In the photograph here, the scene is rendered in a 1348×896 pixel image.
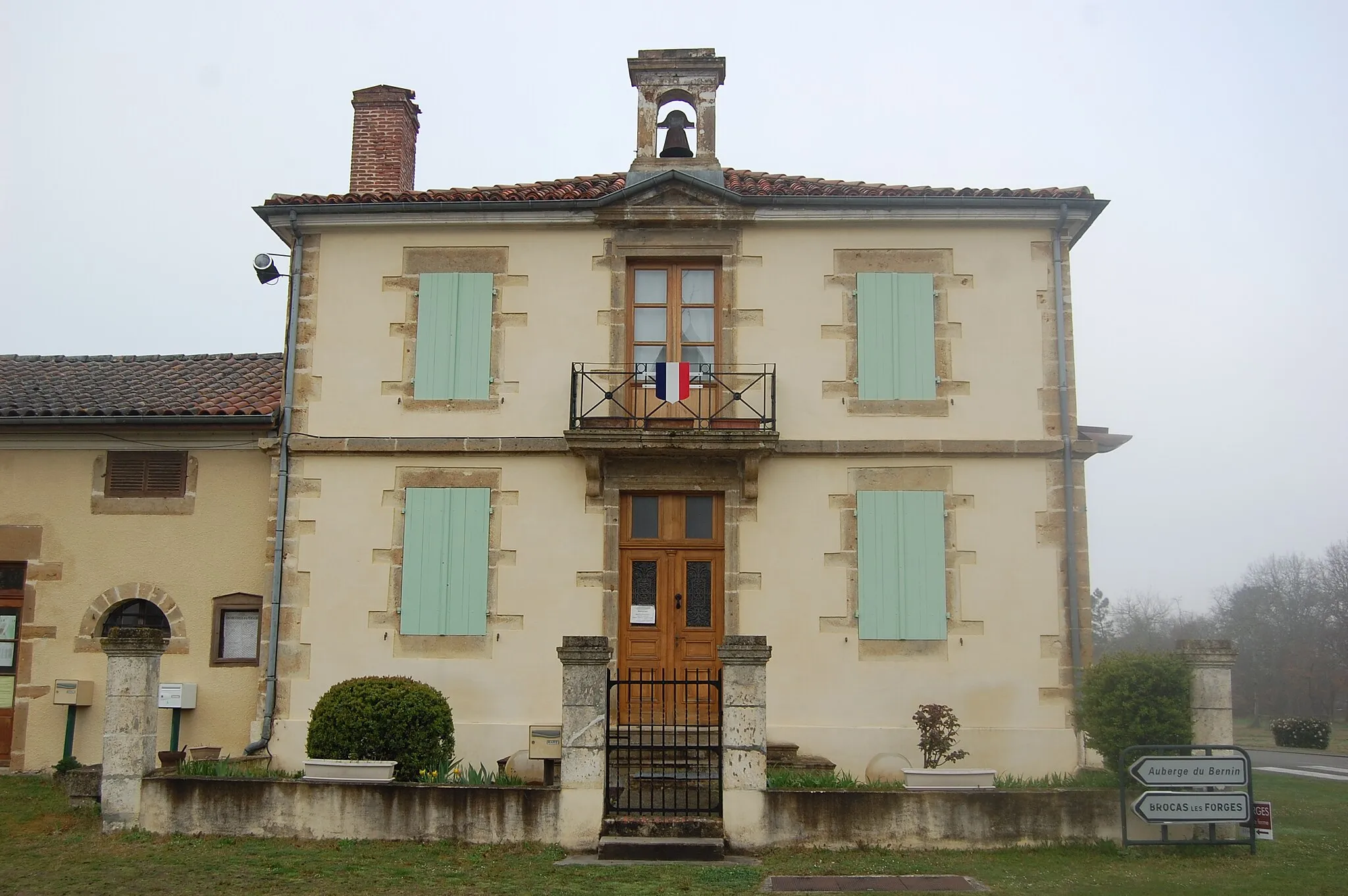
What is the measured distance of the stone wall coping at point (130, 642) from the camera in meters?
9.70

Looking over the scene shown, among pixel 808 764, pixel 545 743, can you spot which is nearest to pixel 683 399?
pixel 545 743

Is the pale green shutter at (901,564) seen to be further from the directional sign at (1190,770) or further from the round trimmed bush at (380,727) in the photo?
the round trimmed bush at (380,727)

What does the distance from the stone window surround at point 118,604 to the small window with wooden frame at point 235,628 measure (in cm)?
37

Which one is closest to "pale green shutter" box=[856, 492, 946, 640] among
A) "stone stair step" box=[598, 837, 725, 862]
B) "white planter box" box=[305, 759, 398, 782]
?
"stone stair step" box=[598, 837, 725, 862]

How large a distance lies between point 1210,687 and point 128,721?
8.95 metres

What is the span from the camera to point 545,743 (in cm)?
1073

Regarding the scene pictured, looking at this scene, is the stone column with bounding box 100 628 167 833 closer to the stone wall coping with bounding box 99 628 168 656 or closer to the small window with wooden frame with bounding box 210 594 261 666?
the stone wall coping with bounding box 99 628 168 656

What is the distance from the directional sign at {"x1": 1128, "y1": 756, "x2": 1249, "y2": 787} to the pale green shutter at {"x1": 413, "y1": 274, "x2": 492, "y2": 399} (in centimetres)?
734

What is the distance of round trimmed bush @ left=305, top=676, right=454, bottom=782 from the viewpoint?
9.63m

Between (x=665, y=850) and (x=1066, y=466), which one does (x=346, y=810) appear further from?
(x=1066, y=466)

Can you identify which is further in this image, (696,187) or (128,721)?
(696,187)

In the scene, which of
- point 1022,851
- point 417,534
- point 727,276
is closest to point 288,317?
point 417,534

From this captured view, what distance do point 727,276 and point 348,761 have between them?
634 cm

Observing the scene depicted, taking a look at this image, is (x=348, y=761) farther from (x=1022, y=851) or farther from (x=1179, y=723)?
(x=1179, y=723)
